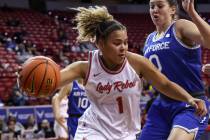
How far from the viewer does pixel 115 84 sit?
376cm

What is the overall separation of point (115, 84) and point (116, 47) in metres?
0.28

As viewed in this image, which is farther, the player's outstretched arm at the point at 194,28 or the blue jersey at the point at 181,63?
the blue jersey at the point at 181,63

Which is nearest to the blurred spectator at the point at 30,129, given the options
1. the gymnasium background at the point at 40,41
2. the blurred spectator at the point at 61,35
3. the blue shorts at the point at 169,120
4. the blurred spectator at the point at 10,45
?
the gymnasium background at the point at 40,41

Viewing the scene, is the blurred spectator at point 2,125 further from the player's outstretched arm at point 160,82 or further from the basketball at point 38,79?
the player's outstretched arm at point 160,82

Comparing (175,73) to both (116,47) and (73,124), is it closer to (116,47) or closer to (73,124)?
(116,47)

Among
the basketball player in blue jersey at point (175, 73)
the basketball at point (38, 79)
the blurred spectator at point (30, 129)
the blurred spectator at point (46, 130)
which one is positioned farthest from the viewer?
the blurred spectator at point (46, 130)

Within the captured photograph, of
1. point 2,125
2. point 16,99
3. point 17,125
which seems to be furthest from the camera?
point 16,99

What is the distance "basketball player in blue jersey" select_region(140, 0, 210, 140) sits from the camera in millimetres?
4203

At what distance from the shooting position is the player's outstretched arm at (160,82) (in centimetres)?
374

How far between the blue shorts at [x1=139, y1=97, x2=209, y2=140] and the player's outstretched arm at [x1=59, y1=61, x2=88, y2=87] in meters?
0.90

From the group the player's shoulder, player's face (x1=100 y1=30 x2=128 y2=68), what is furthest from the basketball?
the player's shoulder

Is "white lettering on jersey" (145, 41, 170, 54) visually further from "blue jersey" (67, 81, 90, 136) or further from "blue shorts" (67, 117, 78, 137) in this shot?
"blue shorts" (67, 117, 78, 137)

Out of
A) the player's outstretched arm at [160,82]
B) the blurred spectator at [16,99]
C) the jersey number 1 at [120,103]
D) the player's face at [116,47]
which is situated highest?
the player's face at [116,47]

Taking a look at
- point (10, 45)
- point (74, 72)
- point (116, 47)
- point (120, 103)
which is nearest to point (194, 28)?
point (116, 47)
